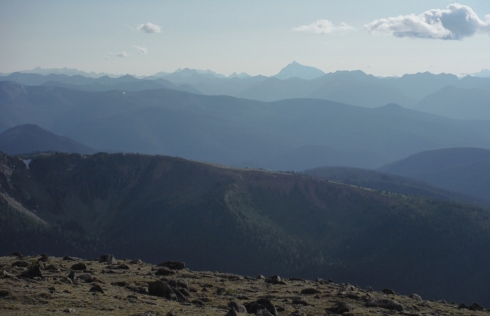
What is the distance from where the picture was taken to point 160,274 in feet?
141

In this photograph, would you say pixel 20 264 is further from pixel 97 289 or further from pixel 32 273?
pixel 97 289

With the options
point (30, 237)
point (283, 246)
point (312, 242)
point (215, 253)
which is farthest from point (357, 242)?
point (30, 237)

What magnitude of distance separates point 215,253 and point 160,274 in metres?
147

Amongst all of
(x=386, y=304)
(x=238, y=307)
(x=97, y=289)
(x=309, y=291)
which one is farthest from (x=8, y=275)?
(x=386, y=304)

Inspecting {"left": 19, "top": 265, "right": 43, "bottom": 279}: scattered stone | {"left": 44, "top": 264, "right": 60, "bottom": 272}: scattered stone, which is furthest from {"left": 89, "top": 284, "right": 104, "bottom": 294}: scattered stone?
{"left": 44, "top": 264, "right": 60, "bottom": 272}: scattered stone

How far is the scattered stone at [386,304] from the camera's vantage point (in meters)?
35.8

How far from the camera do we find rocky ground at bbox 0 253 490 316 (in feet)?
94.1

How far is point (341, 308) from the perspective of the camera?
3381cm

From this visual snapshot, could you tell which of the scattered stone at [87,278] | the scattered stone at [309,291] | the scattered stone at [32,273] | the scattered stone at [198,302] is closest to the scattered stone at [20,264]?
the scattered stone at [32,273]

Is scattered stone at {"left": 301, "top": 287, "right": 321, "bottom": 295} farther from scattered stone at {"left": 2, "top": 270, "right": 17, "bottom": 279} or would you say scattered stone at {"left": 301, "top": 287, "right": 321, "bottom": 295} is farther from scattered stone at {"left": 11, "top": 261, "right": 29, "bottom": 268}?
scattered stone at {"left": 11, "top": 261, "right": 29, "bottom": 268}

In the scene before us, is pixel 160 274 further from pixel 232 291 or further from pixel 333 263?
pixel 333 263

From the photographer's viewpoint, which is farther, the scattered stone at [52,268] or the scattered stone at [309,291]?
the scattered stone at [309,291]

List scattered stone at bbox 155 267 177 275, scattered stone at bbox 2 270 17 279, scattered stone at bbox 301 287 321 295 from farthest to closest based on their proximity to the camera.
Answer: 1. scattered stone at bbox 155 267 177 275
2. scattered stone at bbox 301 287 321 295
3. scattered stone at bbox 2 270 17 279

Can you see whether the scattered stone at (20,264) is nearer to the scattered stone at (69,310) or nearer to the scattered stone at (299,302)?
the scattered stone at (69,310)
